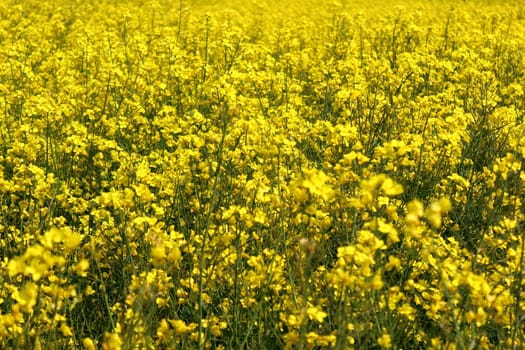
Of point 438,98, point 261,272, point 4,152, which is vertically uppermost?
point 438,98

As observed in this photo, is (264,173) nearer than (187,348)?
No

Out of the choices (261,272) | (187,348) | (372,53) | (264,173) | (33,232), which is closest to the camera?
(187,348)

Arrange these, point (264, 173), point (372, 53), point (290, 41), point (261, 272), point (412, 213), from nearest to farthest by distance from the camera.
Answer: point (412, 213), point (261, 272), point (264, 173), point (372, 53), point (290, 41)

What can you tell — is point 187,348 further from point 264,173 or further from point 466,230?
point 466,230

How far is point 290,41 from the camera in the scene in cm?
778

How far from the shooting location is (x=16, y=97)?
496 cm

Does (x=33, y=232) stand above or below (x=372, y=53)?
below

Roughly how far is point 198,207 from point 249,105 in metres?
1.70

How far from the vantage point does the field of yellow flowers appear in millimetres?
2055

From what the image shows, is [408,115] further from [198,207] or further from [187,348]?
[187,348]

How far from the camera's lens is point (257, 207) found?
305 centimetres

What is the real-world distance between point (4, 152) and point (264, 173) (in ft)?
6.82

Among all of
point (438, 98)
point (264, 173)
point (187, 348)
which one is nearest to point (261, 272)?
point (187, 348)

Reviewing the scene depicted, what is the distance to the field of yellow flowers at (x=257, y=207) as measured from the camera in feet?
6.74
